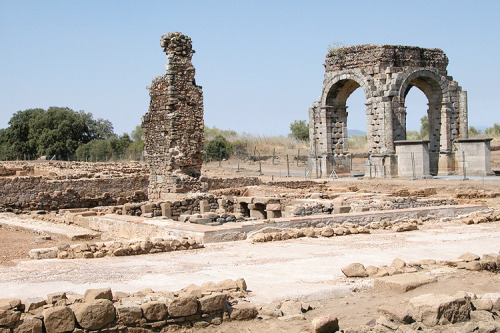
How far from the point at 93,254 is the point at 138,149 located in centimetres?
4509

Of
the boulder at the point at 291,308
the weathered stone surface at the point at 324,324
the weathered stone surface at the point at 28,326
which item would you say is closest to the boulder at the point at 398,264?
the boulder at the point at 291,308

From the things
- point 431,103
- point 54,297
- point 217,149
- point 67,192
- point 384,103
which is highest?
point 431,103

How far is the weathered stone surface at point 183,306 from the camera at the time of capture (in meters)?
5.43

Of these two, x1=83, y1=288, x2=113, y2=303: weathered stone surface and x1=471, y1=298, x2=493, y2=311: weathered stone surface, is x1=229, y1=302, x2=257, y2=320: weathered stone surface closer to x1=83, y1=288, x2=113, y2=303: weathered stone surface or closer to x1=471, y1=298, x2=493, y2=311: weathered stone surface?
x1=83, y1=288, x2=113, y2=303: weathered stone surface

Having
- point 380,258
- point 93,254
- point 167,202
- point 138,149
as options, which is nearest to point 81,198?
point 167,202

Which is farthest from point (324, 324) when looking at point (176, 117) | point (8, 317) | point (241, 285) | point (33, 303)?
point (176, 117)

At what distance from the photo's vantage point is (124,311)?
5.26m

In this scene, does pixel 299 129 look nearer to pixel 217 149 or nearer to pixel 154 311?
pixel 217 149

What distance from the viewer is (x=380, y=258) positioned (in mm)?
8336

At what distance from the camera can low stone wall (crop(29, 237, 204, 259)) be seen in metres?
8.73

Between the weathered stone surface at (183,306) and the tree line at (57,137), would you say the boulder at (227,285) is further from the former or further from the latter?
the tree line at (57,137)

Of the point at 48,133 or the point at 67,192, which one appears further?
the point at 48,133

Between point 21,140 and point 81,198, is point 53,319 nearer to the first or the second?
point 81,198

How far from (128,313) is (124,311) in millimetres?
39
